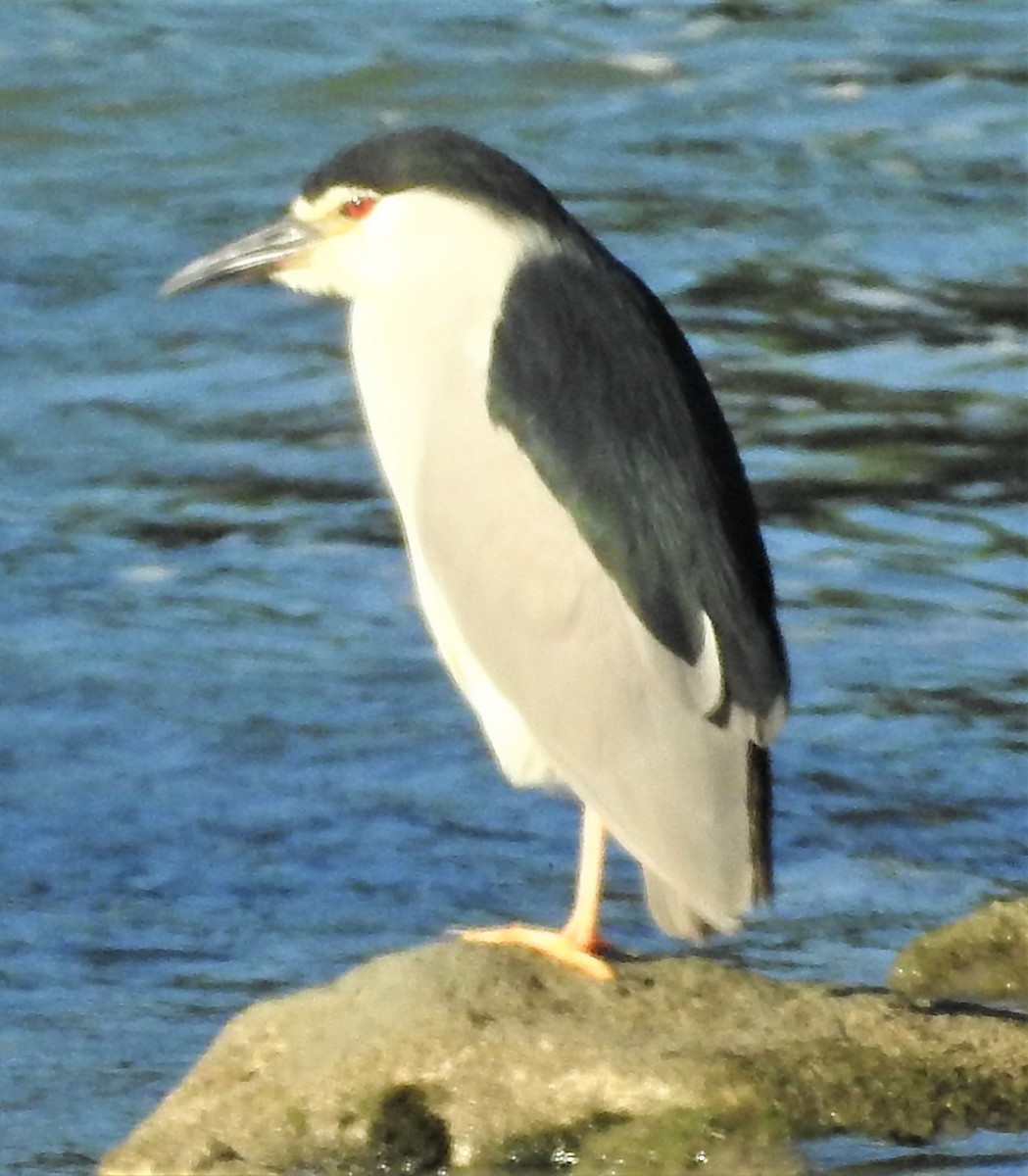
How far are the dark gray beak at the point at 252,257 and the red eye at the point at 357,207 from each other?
8cm

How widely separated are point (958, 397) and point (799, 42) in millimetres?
4774

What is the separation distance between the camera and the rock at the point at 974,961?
18.6 feet

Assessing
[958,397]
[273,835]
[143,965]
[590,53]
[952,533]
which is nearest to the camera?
[143,965]

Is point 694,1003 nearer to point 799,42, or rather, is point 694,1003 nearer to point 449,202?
point 449,202

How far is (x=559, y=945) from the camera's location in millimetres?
5121

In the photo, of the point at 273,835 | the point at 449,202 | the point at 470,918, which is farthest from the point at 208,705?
the point at 449,202

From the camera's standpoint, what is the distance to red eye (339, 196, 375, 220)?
5.43m

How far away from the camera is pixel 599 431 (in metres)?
5.00

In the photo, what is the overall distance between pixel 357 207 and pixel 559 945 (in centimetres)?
132

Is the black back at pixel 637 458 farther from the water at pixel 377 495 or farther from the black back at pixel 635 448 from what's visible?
the water at pixel 377 495

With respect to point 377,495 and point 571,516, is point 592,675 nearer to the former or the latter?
point 571,516

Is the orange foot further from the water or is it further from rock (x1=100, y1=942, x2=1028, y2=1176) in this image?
the water

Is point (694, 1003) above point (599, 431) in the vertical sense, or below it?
below

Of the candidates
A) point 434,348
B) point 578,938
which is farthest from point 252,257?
point 578,938
